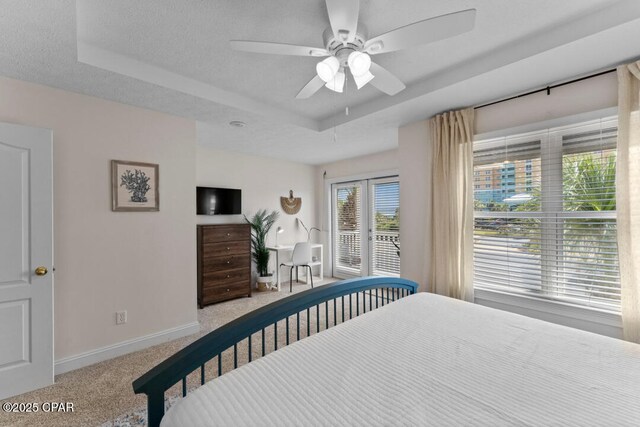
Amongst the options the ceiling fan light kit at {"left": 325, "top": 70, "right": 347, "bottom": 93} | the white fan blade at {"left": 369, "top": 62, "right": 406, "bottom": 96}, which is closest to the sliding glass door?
the white fan blade at {"left": 369, "top": 62, "right": 406, "bottom": 96}

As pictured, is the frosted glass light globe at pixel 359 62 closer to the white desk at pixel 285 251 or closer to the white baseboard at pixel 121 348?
the white baseboard at pixel 121 348

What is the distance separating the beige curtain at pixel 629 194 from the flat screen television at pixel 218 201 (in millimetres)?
4331

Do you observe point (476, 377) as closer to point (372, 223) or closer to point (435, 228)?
point (435, 228)

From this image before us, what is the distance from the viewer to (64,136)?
7.56ft

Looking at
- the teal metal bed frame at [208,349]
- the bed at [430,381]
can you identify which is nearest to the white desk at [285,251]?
the teal metal bed frame at [208,349]

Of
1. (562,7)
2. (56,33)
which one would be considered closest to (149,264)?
(56,33)

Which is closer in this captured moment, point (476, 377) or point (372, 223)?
point (476, 377)

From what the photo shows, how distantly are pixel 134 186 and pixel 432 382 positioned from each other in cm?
285

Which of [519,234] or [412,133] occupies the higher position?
[412,133]

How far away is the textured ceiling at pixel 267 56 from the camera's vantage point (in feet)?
5.24

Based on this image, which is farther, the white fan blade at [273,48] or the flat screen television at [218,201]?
the flat screen television at [218,201]

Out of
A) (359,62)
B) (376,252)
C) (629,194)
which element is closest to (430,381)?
(359,62)

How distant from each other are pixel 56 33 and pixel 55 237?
1531 millimetres

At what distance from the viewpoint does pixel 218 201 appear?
4387 millimetres
